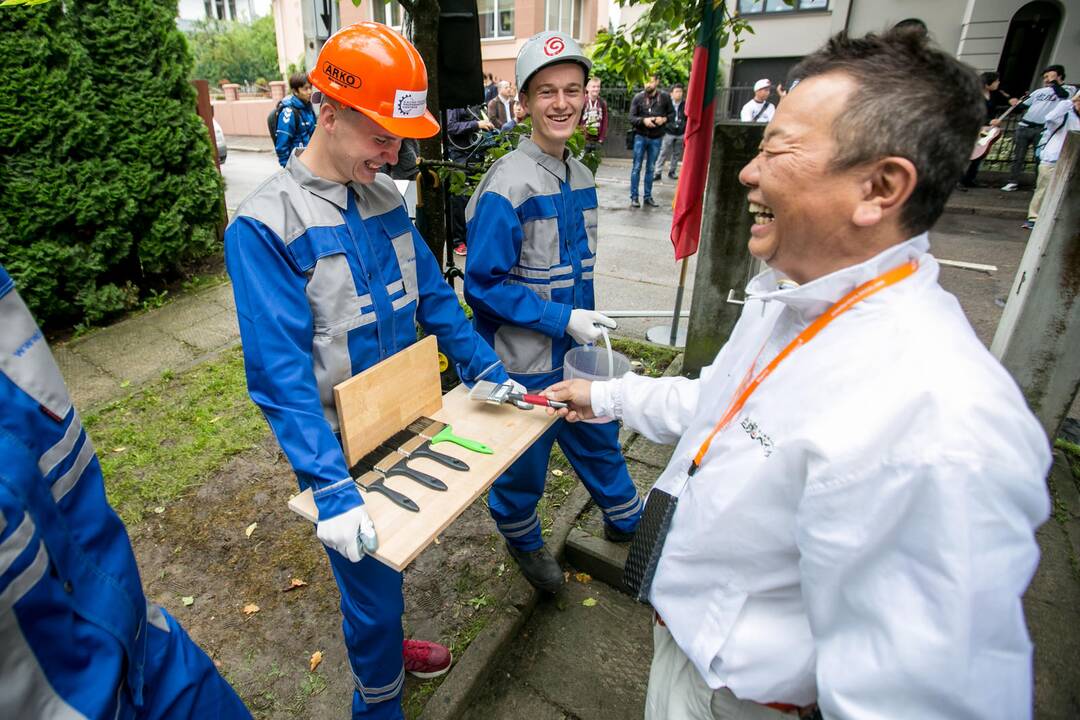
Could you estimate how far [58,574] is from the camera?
1.12 m

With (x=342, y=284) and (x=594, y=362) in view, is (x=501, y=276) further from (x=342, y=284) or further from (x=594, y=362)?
(x=342, y=284)

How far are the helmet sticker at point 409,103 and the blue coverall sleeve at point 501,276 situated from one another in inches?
23.3

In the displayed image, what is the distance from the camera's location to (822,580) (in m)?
0.99

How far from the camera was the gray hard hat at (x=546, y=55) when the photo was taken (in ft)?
7.88

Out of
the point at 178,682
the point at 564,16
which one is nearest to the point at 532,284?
the point at 178,682

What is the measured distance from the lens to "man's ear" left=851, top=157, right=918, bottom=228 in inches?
41.9

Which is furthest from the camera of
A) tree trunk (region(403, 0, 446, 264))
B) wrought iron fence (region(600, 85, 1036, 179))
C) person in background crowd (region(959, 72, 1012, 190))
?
wrought iron fence (region(600, 85, 1036, 179))

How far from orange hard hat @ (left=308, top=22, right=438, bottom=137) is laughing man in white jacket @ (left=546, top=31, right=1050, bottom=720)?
3.41ft

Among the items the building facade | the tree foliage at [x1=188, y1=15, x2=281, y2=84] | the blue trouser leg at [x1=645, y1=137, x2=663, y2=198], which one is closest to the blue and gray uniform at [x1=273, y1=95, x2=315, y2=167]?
the blue trouser leg at [x1=645, y1=137, x2=663, y2=198]

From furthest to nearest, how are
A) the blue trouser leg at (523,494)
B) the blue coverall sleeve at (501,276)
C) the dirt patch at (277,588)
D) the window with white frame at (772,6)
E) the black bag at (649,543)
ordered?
the window with white frame at (772,6) → the blue trouser leg at (523,494) → the dirt patch at (277,588) → the blue coverall sleeve at (501,276) → the black bag at (649,543)

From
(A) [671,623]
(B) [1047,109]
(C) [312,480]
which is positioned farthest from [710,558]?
(B) [1047,109]

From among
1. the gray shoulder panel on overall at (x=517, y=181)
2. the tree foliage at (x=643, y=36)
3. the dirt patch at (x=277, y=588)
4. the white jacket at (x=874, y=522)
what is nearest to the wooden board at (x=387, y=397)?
the gray shoulder panel on overall at (x=517, y=181)

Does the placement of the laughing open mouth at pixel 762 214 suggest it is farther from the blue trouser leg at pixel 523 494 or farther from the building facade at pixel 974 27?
the building facade at pixel 974 27

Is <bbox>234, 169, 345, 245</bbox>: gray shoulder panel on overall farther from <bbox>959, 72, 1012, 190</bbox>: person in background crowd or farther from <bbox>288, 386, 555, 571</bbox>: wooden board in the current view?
<bbox>959, 72, 1012, 190</bbox>: person in background crowd
